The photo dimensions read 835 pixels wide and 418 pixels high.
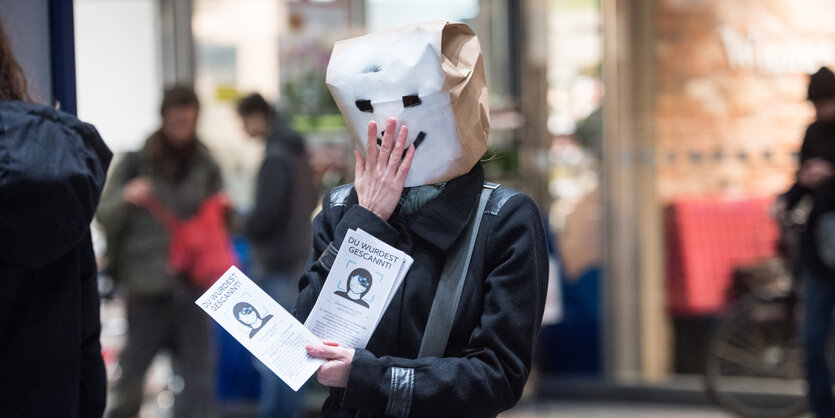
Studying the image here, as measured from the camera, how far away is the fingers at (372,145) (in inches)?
69.5

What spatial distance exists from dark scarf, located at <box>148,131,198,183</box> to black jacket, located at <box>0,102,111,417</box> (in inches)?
121

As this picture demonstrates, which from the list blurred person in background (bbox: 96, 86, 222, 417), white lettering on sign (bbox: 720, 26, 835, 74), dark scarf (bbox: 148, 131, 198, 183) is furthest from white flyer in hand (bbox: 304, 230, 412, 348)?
white lettering on sign (bbox: 720, 26, 835, 74)

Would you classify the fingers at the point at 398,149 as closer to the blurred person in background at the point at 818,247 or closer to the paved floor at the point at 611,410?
the blurred person in background at the point at 818,247

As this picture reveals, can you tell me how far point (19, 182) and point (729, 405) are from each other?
15.6 feet

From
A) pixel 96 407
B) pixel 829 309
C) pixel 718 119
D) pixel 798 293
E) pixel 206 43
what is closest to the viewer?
pixel 96 407

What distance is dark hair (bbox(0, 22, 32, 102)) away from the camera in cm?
189

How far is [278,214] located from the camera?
5328 millimetres

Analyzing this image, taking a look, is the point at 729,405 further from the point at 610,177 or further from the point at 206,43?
the point at 206,43

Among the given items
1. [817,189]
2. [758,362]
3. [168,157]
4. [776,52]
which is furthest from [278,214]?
[776,52]

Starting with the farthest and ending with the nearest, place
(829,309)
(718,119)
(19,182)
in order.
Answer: (718,119), (829,309), (19,182)

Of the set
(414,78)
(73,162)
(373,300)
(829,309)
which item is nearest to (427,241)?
(373,300)

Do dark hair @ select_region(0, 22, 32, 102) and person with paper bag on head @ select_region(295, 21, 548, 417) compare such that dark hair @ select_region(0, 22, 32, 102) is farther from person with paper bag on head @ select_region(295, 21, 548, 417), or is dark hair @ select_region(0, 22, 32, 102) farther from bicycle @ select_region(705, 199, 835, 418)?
bicycle @ select_region(705, 199, 835, 418)

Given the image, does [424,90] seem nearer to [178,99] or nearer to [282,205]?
[178,99]

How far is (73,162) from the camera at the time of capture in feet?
5.86
